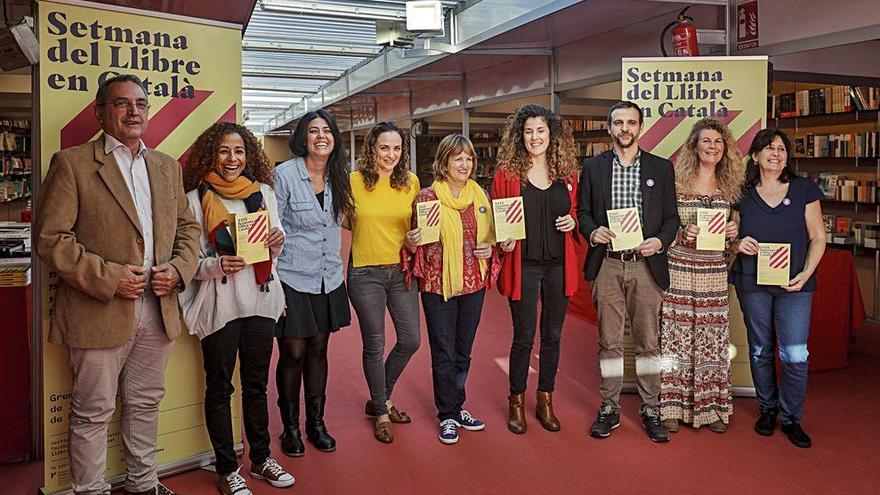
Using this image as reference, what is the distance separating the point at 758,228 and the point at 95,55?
122 inches

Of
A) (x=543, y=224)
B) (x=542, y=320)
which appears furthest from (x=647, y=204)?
(x=542, y=320)

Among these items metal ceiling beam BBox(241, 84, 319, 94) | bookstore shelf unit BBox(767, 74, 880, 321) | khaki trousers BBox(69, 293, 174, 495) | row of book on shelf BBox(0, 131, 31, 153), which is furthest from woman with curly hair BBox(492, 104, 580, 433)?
metal ceiling beam BBox(241, 84, 319, 94)

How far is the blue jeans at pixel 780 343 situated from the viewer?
3.39 m

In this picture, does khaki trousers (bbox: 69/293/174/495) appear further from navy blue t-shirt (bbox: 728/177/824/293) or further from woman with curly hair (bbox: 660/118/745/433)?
navy blue t-shirt (bbox: 728/177/824/293)

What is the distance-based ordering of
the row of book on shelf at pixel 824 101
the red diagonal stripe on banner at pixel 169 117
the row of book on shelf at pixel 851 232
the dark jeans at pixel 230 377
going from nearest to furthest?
1. the dark jeans at pixel 230 377
2. the red diagonal stripe on banner at pixel 169 117
3. the row of book on shelf at pixel 824 101
4. the row of book on shelf at pixel 851 232

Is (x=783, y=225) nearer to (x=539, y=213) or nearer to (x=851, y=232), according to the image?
(x=539, y=213)

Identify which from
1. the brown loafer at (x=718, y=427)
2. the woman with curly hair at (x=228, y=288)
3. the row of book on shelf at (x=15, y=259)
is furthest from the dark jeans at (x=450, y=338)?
the row of book on shelf at (x=15, y=259)

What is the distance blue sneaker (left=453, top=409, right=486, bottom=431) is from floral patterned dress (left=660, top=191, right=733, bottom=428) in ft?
3.10

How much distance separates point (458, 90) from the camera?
9.67m

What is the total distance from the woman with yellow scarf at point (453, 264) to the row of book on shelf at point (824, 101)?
16.8 ft

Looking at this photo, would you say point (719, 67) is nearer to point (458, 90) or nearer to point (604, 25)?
point (604, 25)

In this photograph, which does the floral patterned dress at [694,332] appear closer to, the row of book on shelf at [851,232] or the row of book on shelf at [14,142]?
the row of book on shelf at [851,232]

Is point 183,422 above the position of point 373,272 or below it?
below

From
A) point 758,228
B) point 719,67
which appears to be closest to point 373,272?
point 758,228
